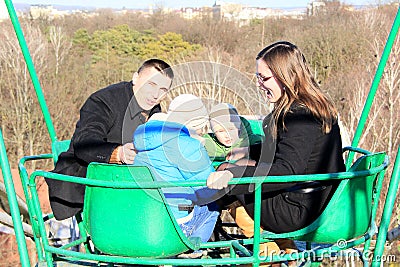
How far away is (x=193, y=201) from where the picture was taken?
259cm

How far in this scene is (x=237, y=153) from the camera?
333 cm

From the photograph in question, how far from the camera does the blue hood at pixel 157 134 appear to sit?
242cm

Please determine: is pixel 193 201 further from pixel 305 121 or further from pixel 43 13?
pixel 43 13

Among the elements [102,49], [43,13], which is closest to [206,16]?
[102,49]

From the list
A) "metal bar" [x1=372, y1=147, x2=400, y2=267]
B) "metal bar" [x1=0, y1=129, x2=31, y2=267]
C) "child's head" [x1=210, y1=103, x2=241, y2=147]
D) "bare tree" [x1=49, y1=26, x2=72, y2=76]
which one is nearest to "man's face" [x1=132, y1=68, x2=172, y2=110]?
"child's head" [x1=210, y1=103, x2=241, y2=147]

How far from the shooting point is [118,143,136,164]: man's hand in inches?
105

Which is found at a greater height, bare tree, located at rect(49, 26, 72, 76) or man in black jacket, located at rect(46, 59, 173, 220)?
man in black jacket, located at rect(46, 59, 173, 220)

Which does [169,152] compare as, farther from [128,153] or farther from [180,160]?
[128,153]

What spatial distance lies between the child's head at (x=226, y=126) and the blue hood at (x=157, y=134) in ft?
2.88

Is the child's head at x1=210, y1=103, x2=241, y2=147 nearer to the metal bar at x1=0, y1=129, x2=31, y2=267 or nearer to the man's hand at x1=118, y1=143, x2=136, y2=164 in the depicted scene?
the man's hand at x1=118, y1=143, x2=136, y2=164

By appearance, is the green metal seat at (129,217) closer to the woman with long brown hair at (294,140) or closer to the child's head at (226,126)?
the woman with long brown hair at (294,140)

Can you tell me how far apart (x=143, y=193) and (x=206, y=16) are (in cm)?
2622

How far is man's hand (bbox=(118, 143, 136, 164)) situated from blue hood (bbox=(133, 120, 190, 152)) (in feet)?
0.60

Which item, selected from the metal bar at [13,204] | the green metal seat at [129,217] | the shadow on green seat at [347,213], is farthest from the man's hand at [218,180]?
the metal bar at [13,204]
